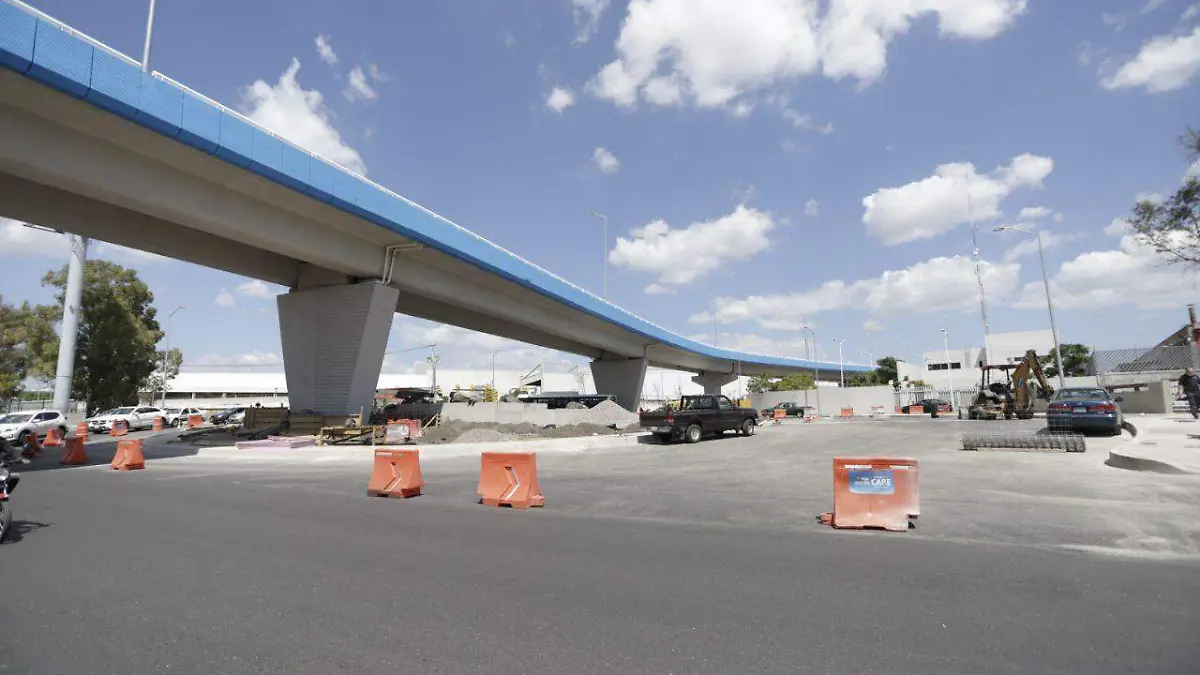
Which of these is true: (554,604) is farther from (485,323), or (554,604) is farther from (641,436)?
(485,323)

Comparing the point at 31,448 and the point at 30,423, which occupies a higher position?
the point at 30,423

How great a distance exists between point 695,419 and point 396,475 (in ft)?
51.0

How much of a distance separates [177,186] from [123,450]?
8.44 meters

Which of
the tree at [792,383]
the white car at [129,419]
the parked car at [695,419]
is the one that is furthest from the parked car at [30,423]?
the tree at [792,383]

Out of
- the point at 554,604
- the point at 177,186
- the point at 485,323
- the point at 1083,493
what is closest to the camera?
the point at 554,604

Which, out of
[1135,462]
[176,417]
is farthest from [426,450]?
[176,417]

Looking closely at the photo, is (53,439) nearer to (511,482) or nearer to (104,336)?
(104,336)

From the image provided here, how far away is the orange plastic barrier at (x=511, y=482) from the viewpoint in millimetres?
10516

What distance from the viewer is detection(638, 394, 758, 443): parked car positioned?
24.9 metres

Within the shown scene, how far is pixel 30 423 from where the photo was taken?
2986 cm

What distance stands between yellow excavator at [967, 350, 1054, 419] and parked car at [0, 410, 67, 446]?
155ft

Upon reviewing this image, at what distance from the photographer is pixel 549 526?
8.54 meters

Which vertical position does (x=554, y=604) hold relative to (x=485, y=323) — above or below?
below

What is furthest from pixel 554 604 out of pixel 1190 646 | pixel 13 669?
pixel 1190 646
